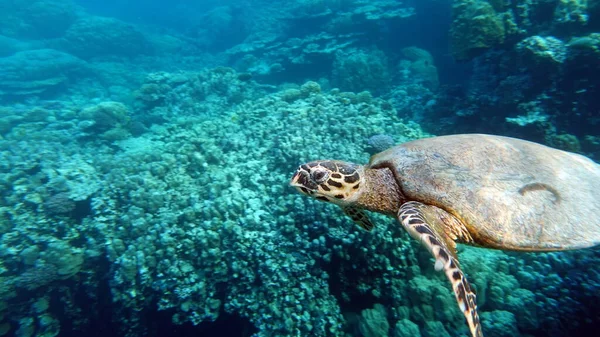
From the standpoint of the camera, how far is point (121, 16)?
42.1 metres

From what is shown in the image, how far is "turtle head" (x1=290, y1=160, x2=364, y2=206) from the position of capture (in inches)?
104

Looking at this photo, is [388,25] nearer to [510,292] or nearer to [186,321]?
[510,292]

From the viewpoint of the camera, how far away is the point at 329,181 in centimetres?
262

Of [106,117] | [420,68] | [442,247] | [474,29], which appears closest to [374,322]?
[442,247]

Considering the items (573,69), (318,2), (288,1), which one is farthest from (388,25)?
(288,1)

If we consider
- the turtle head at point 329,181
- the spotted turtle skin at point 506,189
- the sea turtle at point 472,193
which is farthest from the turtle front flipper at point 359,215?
the spotted turtle skin at point 506,189

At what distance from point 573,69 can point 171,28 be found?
129ft

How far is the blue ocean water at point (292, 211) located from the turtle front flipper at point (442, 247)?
210 millimetres

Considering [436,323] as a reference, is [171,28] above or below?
above

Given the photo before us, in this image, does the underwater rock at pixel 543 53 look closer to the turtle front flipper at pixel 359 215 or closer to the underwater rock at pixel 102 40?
the turtle front flipper at pixel 359 215

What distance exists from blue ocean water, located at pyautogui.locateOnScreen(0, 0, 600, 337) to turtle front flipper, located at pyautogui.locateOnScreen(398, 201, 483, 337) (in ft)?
0.69

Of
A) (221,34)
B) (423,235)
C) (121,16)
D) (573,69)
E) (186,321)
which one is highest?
(121,16)

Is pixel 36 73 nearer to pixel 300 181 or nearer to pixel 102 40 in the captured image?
pixel 102 40

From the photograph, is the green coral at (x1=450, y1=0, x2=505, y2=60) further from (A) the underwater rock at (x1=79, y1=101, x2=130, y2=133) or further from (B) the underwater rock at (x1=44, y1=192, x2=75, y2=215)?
(A) the underwater rock at (x1=79, y1=101, x2=130, y2=133)
